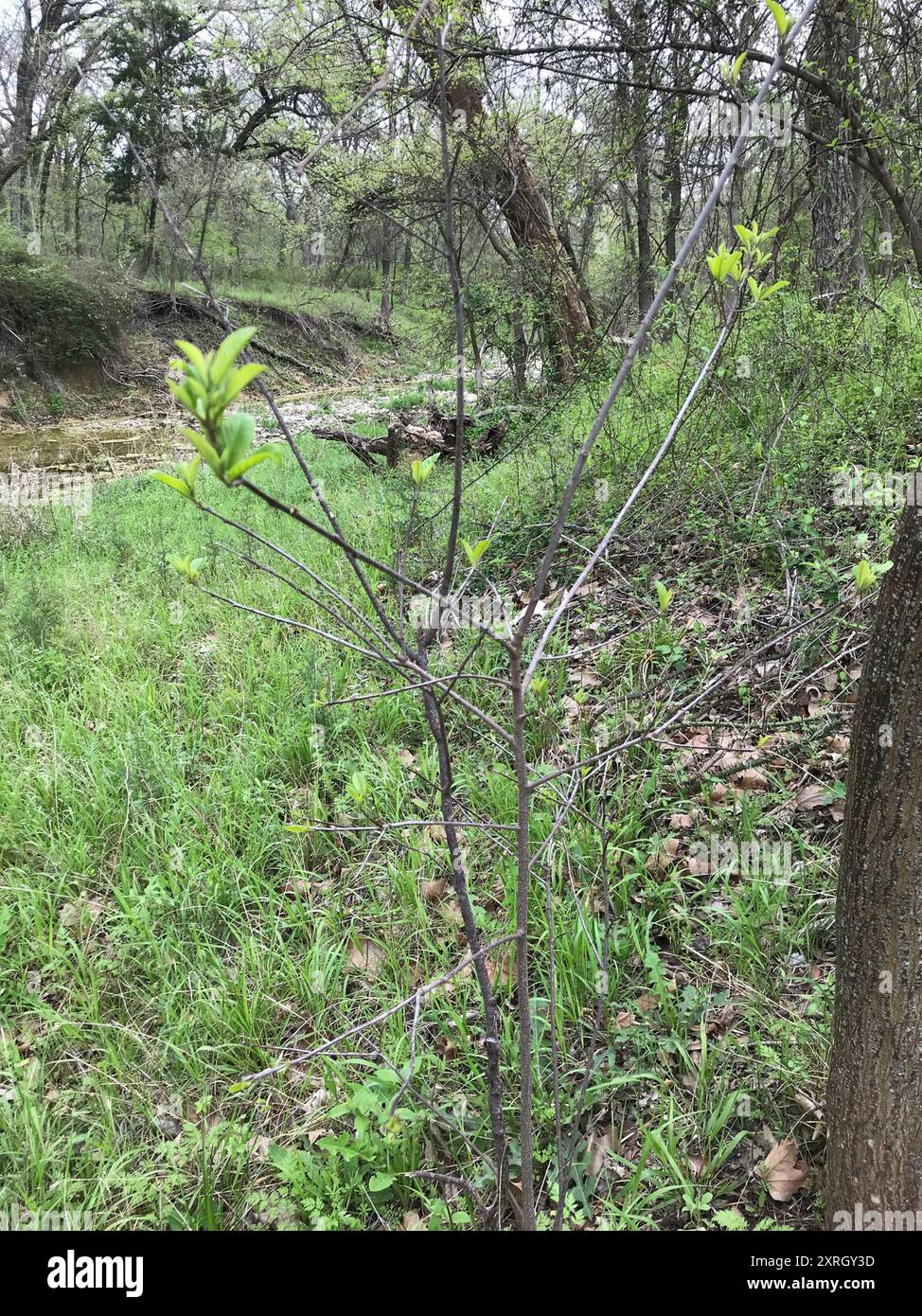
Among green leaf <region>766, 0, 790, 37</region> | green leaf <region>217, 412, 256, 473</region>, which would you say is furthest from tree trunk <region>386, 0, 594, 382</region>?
green leaf <region>217, 412, 256, 473</region>

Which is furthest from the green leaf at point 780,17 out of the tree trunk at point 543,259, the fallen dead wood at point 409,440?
the fallen dead wood at point 409,440

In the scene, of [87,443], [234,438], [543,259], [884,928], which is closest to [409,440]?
[543,259]

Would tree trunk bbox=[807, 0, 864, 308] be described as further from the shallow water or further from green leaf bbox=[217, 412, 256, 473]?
the shallow water

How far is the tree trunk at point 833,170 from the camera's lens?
348cm

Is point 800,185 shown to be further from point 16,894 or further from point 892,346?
point 16,894

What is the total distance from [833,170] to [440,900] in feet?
15.2

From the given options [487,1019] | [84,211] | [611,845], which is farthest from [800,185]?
[84,211]

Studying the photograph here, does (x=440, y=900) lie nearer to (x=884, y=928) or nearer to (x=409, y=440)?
(x=884, y=928)

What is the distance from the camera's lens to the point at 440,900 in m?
2.21

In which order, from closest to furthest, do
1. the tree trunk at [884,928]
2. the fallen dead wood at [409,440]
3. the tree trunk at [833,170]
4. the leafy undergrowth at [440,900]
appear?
1. the tree trunk at [884,928]
2. the leafy undergrowth at [440,900]
3. the tree trunk at [833,170]
4. the fallen dead wood at [409,440]

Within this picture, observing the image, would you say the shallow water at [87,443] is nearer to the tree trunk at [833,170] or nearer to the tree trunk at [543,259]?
the tree trunk at [543,259]

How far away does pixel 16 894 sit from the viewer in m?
2.46

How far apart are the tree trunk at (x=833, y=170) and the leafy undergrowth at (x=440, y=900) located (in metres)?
1.16
